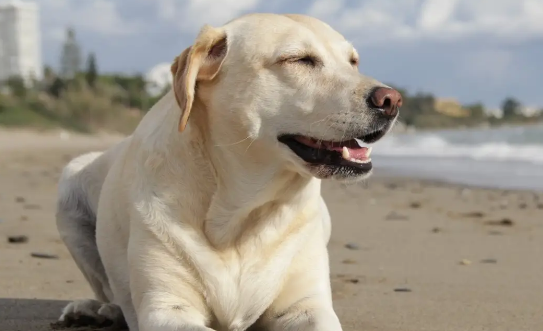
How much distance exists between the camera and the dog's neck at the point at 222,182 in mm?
3297

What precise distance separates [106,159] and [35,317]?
1.04 m

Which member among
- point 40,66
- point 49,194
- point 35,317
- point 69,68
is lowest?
point 40,66

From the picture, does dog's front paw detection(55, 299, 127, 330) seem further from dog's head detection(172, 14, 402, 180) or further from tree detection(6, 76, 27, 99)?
tree detection(6, 76, 27, 99)

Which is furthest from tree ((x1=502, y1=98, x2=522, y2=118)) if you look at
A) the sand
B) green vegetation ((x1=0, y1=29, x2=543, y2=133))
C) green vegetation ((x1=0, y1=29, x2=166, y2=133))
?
the sand

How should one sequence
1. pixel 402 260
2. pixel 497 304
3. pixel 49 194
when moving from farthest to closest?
pixel 49 194, pixel 402 260, pixel 497 304

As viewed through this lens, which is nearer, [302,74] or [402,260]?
[302,74]

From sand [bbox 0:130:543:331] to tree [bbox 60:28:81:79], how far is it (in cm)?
5588

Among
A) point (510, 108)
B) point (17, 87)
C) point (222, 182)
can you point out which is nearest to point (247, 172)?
point (222, 182)

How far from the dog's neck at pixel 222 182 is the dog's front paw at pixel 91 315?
80 centimetres

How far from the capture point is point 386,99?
3.09 metres

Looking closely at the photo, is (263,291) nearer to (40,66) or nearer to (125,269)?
(125,269)

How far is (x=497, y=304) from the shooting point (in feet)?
13.6

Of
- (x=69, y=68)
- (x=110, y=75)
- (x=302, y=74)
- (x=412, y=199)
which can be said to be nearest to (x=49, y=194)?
(x=412, y=199)

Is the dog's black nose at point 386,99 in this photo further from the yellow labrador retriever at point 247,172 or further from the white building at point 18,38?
the white building at point 18,38
